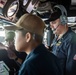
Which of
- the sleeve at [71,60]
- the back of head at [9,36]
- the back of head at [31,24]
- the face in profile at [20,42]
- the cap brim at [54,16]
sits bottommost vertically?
the sleeve at [71,60]

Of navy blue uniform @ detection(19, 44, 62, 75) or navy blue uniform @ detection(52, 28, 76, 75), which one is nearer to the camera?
navy blue uniform @ detection(19, 44, 62, 75)

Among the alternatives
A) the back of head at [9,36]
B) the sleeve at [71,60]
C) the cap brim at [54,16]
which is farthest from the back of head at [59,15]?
the back of head at [9,36]

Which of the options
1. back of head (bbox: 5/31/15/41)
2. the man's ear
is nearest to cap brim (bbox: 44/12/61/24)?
back of head (bbox: 5/31/15/41)

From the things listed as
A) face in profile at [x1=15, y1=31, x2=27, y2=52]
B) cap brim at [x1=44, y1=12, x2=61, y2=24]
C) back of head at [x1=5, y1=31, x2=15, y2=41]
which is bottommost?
back of head at [x1=5, y1=31, x2=15, y2=41]

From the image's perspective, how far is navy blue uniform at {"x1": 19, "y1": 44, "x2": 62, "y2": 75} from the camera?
173cm

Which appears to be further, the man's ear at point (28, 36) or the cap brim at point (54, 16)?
the cap brim at point (54, 16)

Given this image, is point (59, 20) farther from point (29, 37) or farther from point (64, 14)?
point (29, 37)

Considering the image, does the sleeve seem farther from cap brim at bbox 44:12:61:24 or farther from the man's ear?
the man's ear

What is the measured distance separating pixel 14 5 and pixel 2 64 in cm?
62

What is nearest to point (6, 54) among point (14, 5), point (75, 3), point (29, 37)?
point (14, 5)

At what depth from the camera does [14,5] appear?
222 centimetres

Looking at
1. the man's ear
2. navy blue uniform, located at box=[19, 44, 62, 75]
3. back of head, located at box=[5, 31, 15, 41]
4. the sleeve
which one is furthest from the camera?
the sleeve

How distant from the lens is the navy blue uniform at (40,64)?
1.73 meters

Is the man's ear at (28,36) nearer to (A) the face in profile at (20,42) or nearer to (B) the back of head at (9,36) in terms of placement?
(A) the face in profile at (20,42)
